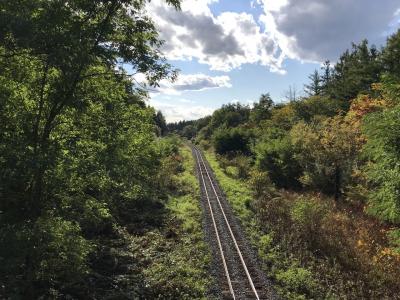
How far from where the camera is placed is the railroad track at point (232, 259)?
642 inches

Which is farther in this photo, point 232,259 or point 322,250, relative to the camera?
point 322,250

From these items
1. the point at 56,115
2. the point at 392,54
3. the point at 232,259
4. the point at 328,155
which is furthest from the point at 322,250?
the point at 392,54

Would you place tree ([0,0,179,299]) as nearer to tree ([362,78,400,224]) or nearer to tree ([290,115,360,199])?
tree ([362,78,400,224])

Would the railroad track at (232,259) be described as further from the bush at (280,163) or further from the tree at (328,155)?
the bush at (280,163)

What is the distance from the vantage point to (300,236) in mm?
22750

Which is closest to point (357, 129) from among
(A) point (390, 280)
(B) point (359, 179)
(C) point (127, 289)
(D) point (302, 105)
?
(B) point (359, 179)

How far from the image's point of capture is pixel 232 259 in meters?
20.0

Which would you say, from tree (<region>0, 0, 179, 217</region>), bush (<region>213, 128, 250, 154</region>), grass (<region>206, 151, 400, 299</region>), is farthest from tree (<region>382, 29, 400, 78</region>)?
tree (<region>0, 0, 179, 217</region>)

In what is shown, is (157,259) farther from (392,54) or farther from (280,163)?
(392,54)

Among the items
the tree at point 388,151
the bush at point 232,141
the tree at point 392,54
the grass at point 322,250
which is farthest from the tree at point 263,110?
the tree at point 388,151

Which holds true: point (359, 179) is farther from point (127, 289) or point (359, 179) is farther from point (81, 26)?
point (81, 26)

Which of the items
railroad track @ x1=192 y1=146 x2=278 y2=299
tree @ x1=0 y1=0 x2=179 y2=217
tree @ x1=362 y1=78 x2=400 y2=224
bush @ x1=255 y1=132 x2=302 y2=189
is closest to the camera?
tree @ x1=0 y1=0 x2=179 y2=217

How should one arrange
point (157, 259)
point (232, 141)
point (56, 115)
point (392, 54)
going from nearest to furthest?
point (56, 115)
point (157, 259)
point (392, 54)
point (232, 141)

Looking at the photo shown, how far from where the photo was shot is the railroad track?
53.5 ft
